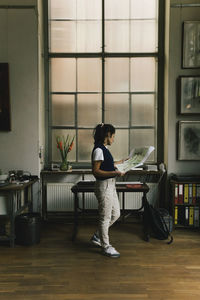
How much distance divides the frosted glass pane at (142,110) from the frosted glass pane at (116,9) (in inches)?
53.9

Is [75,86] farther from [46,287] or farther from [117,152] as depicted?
[46,287]

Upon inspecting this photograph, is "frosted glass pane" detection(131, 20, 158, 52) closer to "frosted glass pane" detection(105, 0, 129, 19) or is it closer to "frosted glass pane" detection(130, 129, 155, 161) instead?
"frosted glass pane" detection(105, 0, 129, 19)

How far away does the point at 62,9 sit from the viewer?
15.5 feet

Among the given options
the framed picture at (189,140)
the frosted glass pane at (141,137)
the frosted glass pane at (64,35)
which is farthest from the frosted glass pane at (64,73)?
the framed picture at (189,140)

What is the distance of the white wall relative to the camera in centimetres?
429

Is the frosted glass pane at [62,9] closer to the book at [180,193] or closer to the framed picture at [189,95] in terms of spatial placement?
the framed picture at [189,95]

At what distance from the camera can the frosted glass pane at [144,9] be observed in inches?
184

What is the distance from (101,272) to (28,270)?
0.76 m

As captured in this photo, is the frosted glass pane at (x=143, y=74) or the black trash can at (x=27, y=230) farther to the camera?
the frosted glass pane at (x=143, y=74)

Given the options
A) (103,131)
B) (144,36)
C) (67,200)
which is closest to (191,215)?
(67,200)

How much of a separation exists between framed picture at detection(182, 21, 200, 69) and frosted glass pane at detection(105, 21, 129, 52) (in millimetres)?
957

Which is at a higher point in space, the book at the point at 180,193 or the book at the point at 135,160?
Answer: the book at the point at 135,160

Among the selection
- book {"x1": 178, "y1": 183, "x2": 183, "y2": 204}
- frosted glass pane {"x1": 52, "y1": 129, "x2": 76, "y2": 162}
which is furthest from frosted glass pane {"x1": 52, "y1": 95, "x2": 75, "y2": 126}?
book {"x1": 178, "y1": 183, "x2": 183, "y2": 204}

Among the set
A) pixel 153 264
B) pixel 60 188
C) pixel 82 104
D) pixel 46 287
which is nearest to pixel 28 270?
pixel 46 287
